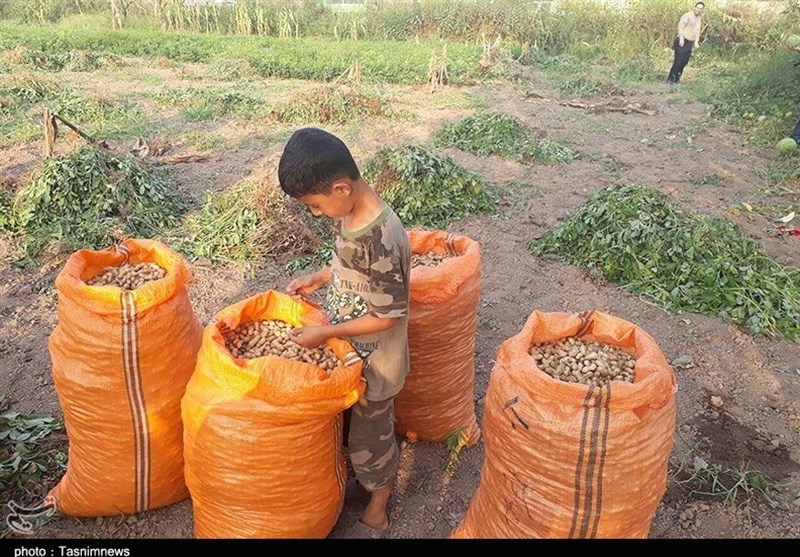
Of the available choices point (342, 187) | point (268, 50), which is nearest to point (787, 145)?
point (342, 187)

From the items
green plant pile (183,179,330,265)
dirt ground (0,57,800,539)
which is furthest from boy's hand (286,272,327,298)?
green plant pile (183,179,330,265)

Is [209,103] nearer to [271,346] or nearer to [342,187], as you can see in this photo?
[271,346]

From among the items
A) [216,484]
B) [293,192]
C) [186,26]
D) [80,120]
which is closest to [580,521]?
[216,484]

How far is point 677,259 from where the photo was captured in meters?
4.35

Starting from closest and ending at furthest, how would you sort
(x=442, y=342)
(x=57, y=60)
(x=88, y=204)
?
(x=442, y=342) → (x=88, y=204) → (x=57, y=60)

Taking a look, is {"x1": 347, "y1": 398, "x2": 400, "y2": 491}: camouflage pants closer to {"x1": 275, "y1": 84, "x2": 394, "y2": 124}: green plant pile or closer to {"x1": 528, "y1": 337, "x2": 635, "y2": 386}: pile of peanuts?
{"x1": 528, "y1": 337, "x2": 635, "y2": 386}: pile of peanuts

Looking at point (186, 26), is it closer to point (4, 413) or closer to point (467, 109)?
point (467, 109)

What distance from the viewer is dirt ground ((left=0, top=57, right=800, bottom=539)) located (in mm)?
2471

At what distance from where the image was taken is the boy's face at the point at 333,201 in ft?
5.79

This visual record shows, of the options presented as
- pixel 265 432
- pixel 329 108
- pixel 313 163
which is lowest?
pixel 329 108

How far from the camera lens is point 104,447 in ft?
6.92

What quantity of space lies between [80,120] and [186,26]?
10168 mm

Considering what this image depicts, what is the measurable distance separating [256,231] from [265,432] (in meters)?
3.08

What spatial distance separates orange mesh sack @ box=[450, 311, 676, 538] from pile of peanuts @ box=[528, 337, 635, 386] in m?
0.06
